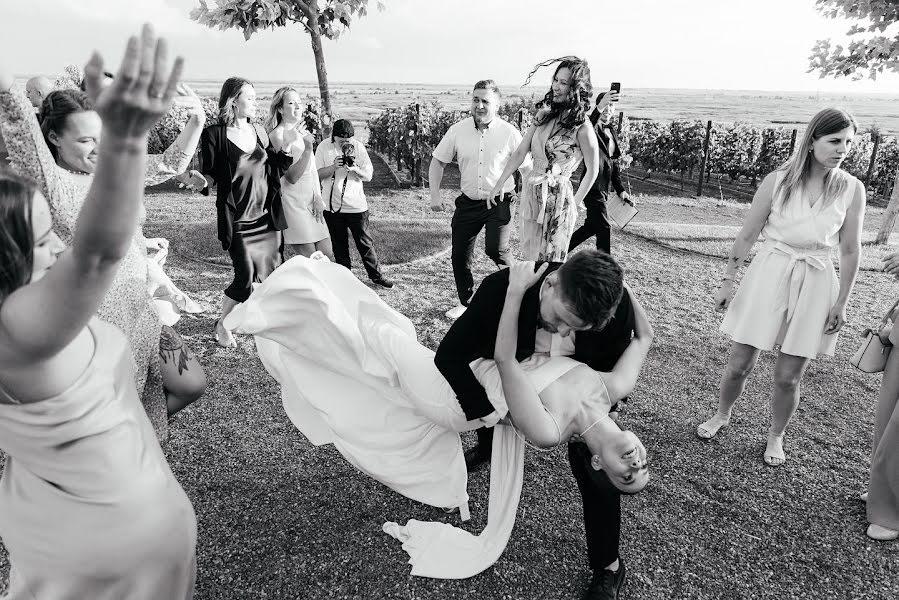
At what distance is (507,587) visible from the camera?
8.68 feet

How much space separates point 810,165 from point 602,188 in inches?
126

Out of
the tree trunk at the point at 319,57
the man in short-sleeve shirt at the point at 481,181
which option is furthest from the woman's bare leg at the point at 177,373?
the tree trunk at the point at 319,57

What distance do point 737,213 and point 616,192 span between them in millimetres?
7208

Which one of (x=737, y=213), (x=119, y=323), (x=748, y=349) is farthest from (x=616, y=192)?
(x=737, y=213)

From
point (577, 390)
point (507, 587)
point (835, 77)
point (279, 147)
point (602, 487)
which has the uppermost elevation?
point (835, 77)

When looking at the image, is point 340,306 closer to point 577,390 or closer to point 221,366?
point 577,390

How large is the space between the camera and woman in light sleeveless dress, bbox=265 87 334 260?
38 centimetres

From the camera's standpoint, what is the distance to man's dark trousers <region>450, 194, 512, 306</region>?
5.65 m

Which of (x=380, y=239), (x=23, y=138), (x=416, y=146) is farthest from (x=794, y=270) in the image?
(x=416, y=146)

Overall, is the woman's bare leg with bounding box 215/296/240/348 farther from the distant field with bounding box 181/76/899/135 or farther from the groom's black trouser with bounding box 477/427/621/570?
the distant field with bounding box 181/76/899/135

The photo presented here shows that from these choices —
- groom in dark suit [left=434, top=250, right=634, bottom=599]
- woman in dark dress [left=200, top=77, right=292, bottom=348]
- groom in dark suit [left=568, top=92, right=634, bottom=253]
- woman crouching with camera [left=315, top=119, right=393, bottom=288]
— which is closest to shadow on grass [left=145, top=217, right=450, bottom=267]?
woman crouching with camera [left=315, top=119, right=393, bottom=288]

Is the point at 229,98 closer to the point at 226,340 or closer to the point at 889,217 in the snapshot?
the point at 226,340

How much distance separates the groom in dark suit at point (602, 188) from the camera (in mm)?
6418

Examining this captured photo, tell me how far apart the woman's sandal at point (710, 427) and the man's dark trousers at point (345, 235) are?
3814 mm
